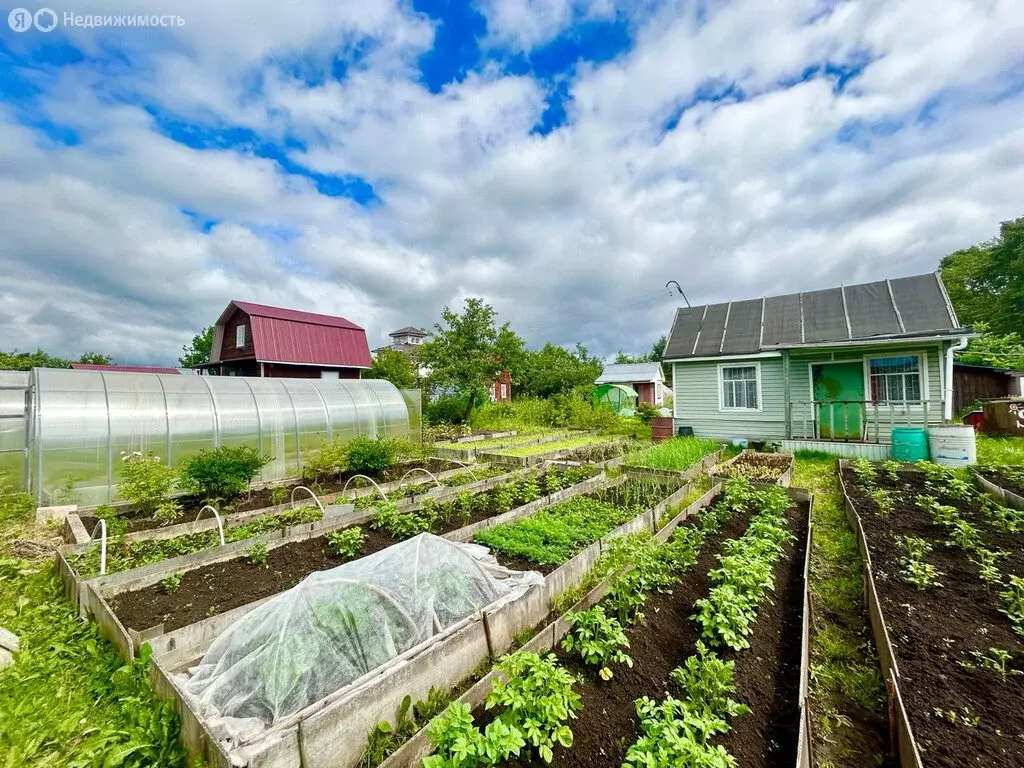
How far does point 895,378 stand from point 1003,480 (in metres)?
4.20

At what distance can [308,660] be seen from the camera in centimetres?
239

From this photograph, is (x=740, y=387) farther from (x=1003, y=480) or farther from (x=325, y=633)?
(x=325, y=633)

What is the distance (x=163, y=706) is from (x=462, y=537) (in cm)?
286

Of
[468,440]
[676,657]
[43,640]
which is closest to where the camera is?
[676,657]

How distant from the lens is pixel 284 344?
64.3ft

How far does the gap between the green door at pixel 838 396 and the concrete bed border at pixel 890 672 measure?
7.60m

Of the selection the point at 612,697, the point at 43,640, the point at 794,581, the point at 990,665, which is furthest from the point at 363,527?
the point at 990,665

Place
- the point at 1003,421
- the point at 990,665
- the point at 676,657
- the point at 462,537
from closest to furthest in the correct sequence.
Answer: the point at 990,665
the point at 676,657
the point at 462,537
the point at 1003,421

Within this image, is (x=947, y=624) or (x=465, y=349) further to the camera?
(x=465, y=349)

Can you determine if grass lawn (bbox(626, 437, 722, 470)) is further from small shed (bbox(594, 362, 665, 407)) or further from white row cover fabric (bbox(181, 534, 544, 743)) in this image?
small shed (bbox(594, 362, 665, 407))

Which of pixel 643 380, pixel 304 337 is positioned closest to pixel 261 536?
pixel 304 337

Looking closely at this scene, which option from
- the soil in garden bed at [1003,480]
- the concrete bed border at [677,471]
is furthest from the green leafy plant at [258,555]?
the soil in garden bed at [1003,480]

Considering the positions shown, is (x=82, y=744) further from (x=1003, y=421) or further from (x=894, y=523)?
(x=1003, y=421)

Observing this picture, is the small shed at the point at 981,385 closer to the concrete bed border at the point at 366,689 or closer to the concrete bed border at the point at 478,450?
the concrete bed border at the point at 478,450
